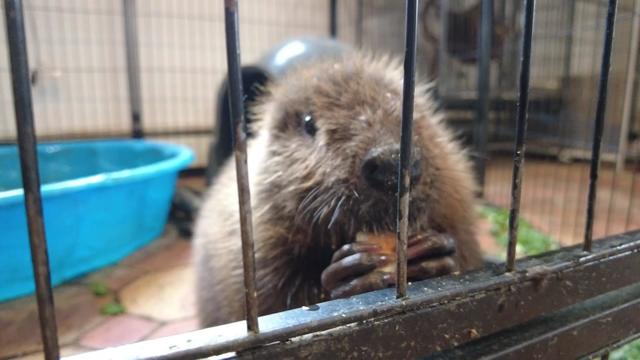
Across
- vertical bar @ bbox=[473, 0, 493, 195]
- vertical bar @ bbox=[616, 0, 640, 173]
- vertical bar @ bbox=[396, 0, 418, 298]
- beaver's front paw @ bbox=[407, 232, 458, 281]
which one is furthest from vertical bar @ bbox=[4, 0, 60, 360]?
vertical bar @ bbox=[616, 0, 640, 173]

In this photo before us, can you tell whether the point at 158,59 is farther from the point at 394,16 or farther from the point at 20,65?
the point at 20,65

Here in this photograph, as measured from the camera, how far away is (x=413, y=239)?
3.23ft

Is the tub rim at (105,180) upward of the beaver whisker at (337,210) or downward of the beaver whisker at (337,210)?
downward

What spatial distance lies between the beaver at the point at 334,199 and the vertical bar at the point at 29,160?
0.53 meters

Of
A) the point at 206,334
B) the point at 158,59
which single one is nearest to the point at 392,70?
the point at 206,334

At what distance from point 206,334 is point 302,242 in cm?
58

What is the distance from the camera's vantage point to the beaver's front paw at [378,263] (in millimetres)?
879

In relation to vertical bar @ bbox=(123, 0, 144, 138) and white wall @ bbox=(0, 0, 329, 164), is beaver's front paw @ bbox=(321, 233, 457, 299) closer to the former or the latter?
white wall @ bbox=(0, 0, 329, 164)

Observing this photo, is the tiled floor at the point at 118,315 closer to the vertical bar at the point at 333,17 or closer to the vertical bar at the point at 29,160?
the vertical bar at the point at 29,160

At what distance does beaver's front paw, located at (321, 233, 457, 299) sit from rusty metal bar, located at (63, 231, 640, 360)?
214 mm

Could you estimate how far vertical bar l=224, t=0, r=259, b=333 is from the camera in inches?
19.0

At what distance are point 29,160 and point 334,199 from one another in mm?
641

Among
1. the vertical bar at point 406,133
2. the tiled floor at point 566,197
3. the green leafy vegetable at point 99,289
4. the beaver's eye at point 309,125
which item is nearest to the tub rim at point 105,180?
the green leafy vegetable at point 99,289

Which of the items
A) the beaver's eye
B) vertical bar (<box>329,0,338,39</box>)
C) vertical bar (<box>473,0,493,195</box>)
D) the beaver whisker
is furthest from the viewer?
vertical bar (<box>329,0,338,39</box>)
